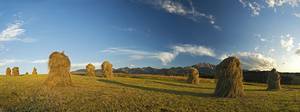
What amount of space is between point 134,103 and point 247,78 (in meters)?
97.2

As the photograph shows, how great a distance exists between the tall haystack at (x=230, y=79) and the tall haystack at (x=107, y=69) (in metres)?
35.4

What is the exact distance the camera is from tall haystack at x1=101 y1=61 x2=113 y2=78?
63.6 meters

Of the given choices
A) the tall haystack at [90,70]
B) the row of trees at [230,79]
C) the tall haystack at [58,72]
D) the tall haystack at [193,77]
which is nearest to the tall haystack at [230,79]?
the row of trees at [230,79]

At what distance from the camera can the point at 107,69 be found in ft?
210

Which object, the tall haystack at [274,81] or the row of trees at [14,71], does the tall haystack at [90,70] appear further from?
the tall haystack at [274,81]

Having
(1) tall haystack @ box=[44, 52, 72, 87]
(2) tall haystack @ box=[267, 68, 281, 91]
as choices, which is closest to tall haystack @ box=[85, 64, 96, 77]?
(1) tall haystack @ box=[44, 52, 72, 87]

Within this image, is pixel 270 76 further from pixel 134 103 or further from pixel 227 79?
pixel 134 103

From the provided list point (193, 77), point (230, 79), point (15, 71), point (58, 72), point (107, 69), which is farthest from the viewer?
point (15, 71)

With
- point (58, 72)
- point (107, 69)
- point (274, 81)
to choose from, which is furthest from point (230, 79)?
point (107, 69)

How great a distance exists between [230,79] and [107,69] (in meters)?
37.5

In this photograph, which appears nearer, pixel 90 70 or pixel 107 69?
pixel 107 69

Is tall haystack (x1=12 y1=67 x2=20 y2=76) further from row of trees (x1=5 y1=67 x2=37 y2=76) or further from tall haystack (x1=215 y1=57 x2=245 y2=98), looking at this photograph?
tall haystack (x1=215 y1=57 x2=245 y2=98)

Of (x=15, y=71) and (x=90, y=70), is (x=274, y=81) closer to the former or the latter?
(x=90, y=70)

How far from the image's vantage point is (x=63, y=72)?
1417 inches
